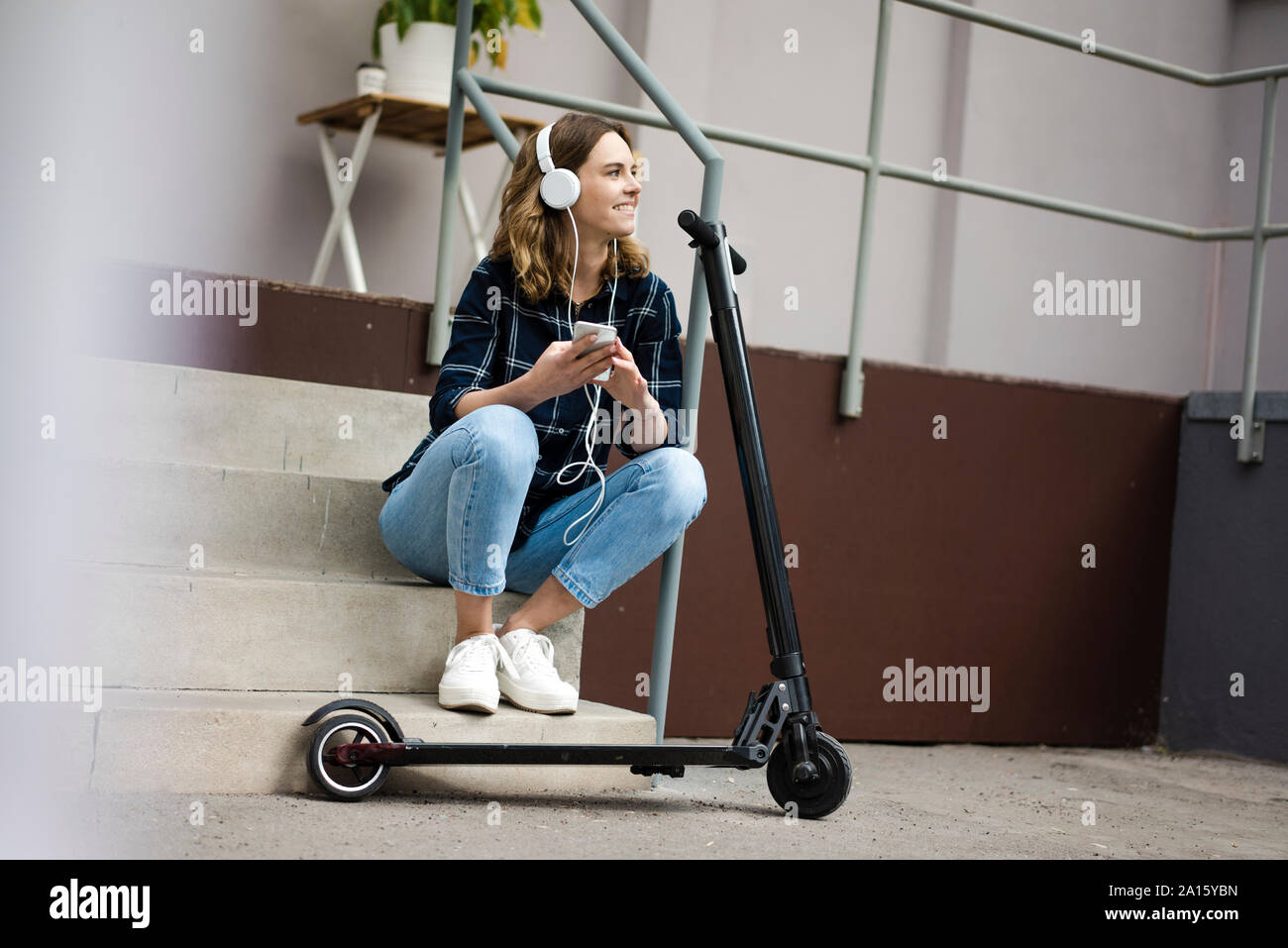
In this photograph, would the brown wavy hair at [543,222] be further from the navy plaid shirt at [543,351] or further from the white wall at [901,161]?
the white wall at [901,161]

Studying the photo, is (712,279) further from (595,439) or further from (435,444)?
(435,444)

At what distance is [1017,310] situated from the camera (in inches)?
165

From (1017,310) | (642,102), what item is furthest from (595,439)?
(1017,310)

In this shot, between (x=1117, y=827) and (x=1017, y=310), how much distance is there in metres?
2.79

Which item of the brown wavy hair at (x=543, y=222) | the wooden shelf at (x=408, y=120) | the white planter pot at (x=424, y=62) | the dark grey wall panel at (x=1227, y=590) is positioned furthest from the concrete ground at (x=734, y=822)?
the white planter pot at (x=424, y=62)

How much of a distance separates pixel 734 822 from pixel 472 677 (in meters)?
0.34

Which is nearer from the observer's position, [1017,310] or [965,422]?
[965,422]

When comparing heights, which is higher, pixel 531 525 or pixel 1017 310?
pixel 1017 310

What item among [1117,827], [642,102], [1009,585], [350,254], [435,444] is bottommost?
[1117,827]

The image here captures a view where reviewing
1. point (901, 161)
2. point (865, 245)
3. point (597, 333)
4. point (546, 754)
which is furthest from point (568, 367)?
point (901, 161)

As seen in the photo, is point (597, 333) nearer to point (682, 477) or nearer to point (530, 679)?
point (682, 477)

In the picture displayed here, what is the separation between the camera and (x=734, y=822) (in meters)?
1.42
